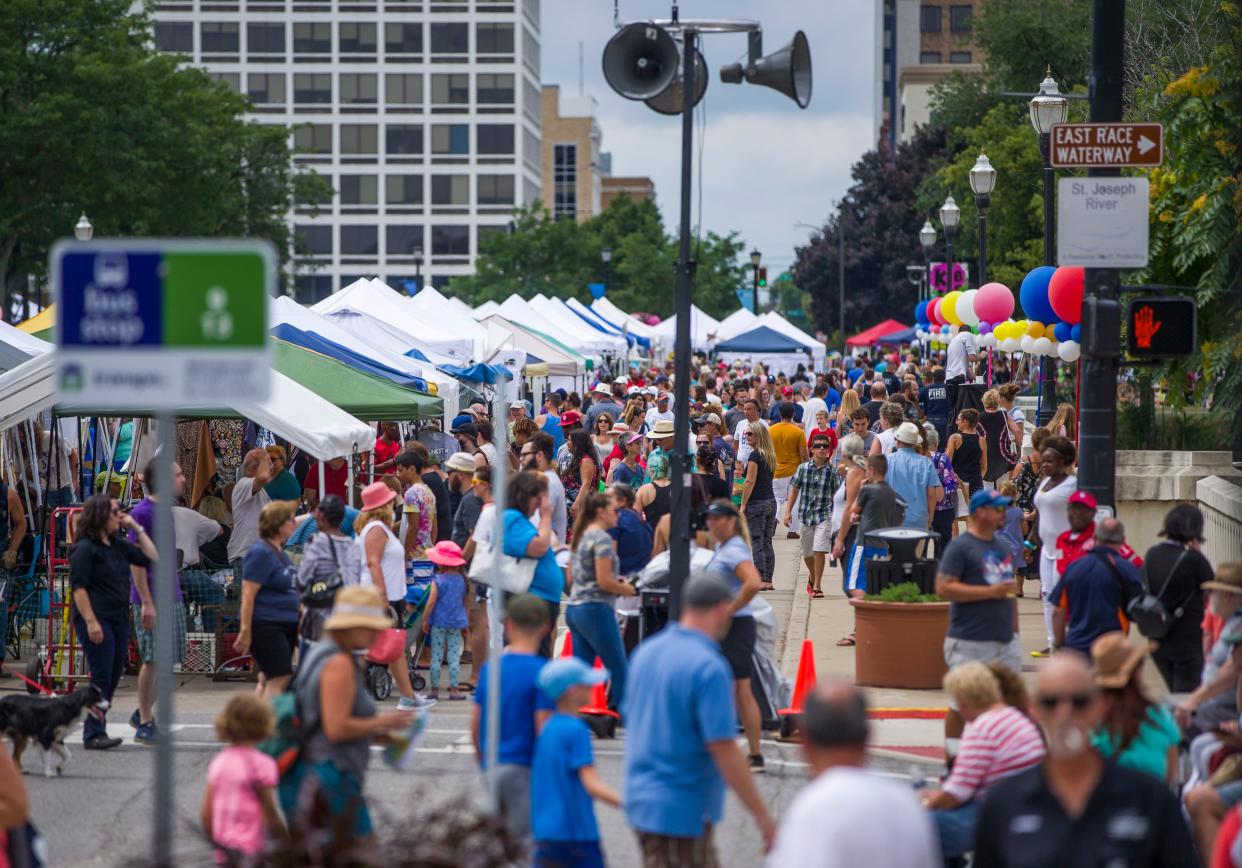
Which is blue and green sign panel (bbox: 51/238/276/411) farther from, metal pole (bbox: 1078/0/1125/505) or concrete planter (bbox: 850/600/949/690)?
concrete planter (bbox: 850/600/949/690)

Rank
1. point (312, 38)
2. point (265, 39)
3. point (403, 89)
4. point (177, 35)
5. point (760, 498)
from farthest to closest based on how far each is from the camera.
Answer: point (403, 89), point (312, 38), point (265, 39), point (177, 35), point (760, 498)

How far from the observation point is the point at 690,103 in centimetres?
1098

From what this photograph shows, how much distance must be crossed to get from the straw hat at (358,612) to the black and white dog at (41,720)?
158 inches

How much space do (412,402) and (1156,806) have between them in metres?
12.9

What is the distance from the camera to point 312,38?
13062cm

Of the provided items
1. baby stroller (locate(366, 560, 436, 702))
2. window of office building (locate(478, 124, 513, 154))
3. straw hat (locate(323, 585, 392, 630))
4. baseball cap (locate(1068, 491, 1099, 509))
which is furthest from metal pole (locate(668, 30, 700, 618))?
window of office building (locate(478, 124, 513, 154))

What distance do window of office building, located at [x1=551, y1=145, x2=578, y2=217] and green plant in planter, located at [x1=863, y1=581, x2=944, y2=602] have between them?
165117 millimetres

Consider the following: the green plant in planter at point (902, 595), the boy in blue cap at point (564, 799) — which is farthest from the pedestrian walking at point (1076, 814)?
the green plant in planter at point (902, 595)

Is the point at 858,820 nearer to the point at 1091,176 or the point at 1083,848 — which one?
the point at 1083,848

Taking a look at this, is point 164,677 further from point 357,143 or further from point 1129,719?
point 357,143

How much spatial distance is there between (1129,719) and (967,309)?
19.6 metres

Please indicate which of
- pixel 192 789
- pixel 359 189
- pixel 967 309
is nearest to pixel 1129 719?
pixel 192 789

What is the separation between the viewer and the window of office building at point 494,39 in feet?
430

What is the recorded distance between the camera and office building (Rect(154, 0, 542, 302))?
425 feet
